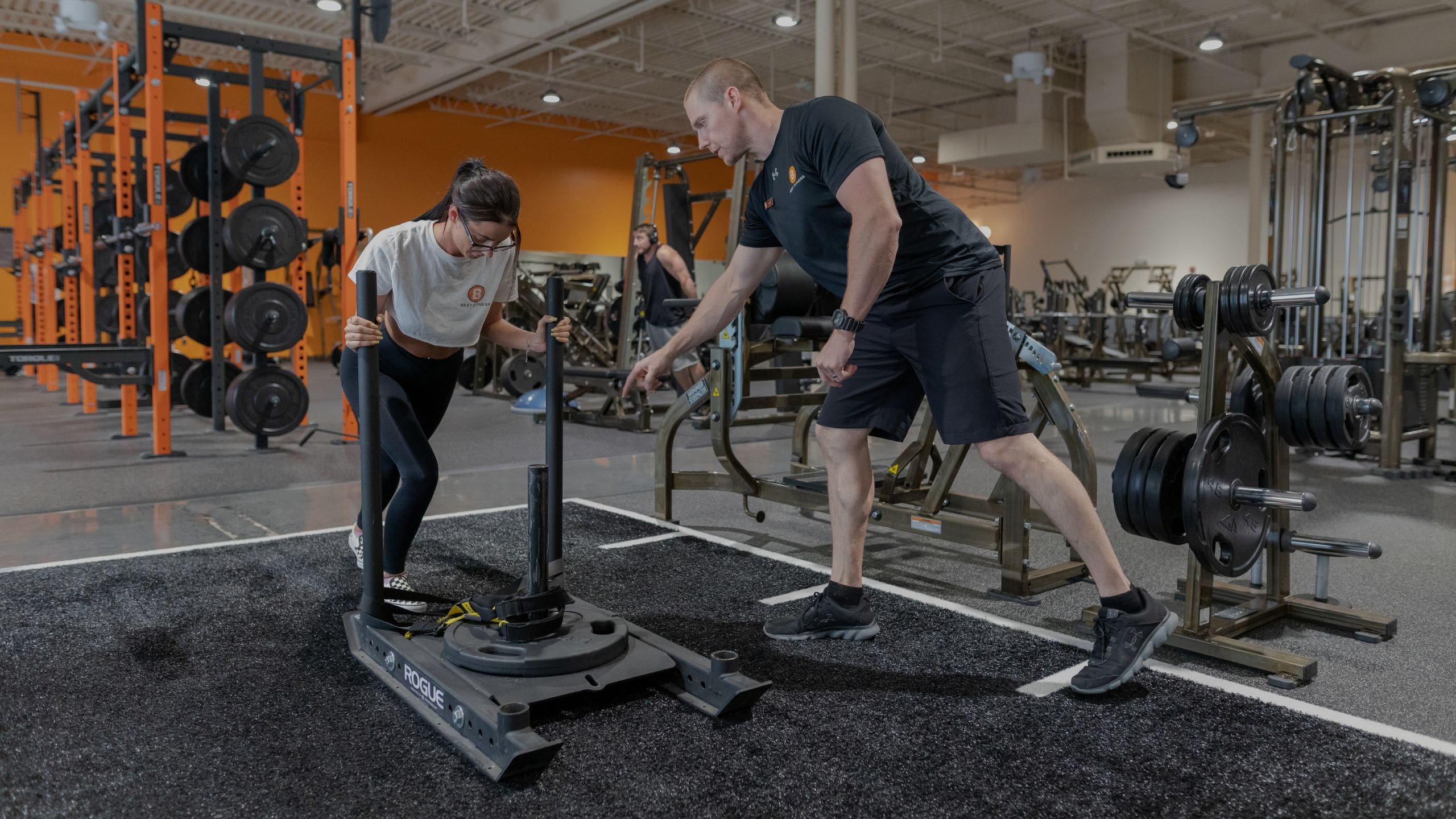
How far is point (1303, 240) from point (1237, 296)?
4626 millimetres

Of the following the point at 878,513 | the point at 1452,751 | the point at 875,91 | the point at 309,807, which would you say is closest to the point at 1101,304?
the point at 875,91

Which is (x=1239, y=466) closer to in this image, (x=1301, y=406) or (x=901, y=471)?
(x=1301, y=406)

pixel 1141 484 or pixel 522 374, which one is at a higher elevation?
pixel 522 374

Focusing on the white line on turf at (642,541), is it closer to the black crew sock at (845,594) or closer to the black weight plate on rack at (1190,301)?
the black crew sock at (845,594)

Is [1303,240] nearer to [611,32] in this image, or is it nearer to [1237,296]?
[1237,296]

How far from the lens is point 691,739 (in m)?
1.84

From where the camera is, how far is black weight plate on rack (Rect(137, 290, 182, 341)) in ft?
20.2

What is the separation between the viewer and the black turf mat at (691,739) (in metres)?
1.60

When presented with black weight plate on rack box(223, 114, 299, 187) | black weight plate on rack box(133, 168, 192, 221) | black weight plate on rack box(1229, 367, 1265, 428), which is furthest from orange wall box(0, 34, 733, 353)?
black weight plate on rack box(1229, 367, 1265, 428)

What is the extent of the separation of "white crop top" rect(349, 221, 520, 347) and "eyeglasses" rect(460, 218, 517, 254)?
43 mm

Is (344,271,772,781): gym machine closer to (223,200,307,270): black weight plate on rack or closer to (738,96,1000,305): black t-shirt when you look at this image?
(738,96,1000,305): black t-shirt

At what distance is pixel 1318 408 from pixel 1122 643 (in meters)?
0.81

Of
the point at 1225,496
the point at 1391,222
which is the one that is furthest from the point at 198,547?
the point at 1391,222

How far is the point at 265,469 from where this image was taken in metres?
5.06
